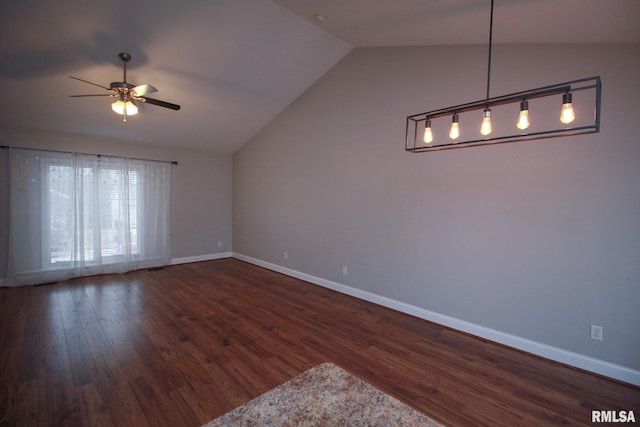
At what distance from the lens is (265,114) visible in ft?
16.8

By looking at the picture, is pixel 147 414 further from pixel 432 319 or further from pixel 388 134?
pixel 388 134

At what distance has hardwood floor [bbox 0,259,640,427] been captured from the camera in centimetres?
183

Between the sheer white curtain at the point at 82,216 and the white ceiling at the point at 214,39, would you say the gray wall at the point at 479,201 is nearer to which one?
the white ceiling at the point at 214,39

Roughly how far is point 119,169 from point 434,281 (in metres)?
5.63

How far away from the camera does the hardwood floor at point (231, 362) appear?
1834 mm

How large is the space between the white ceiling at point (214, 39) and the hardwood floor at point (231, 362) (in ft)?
8.87

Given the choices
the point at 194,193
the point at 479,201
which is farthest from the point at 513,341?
the point at 194,193

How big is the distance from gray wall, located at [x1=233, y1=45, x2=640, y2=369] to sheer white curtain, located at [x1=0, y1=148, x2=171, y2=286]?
3.06 metres

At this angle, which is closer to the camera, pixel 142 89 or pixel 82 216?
pixel 142 89

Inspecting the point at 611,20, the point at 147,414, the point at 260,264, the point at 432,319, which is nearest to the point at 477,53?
the point at 611,20

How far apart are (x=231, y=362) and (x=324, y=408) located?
5.27ft

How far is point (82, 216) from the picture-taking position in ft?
15.4

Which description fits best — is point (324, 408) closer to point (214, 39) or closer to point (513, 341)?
point (513, 341)

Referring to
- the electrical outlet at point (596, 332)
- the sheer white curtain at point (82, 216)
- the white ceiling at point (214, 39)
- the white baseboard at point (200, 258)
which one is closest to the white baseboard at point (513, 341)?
the electrical outlet at point (596, 332)
